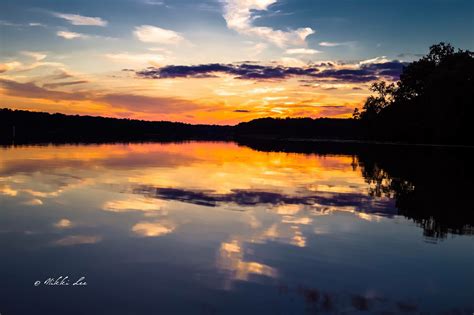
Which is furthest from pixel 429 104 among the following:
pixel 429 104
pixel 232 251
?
pixel 232 251

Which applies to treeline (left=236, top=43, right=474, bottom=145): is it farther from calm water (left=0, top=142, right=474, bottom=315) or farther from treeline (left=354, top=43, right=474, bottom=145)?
calm water (left=0, top=142, right=474, bottom=315)

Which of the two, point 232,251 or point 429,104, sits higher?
point 429,104

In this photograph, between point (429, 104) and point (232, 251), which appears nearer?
point (232, 251)

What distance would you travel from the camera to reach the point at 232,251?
43.3 ft

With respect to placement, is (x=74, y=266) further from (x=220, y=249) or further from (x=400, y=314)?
(x=400, y=314)

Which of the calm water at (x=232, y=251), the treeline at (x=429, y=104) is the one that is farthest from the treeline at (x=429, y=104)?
the calm water at (x=232, y=251)

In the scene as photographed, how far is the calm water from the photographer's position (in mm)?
9477

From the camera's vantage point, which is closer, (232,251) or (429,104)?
(232,251)

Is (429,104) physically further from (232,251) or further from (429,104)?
(232,251)

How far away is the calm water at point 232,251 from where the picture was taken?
9.48 meters

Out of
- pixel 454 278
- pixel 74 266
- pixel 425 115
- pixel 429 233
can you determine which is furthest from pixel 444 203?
pixel 425 115

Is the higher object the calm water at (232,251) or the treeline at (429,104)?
the treeline at (429,104)

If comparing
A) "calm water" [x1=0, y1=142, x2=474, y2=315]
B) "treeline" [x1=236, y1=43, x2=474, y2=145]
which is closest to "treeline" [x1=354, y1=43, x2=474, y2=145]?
"treeline" [x1=236, y1=43, x2=474, y2=145]

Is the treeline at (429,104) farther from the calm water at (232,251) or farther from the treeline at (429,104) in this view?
the calm water at (232,251)
